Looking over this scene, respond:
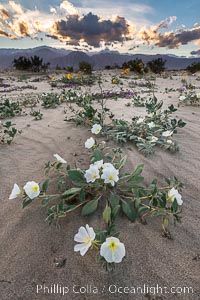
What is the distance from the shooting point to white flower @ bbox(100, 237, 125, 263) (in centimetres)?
120

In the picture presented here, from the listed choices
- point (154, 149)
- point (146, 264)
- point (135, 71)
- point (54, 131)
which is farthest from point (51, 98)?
point (135, 71)

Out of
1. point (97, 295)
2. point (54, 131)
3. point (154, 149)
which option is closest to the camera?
point (97, 295)

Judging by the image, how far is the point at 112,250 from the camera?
1209 millimetres

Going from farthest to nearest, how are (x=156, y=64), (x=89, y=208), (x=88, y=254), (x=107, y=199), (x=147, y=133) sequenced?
1. (x=156, y=64)
2. (x=147, y=133)
3. (x=107, y=199)
4. (x=89, y=208)
5. (x=88, y=254)

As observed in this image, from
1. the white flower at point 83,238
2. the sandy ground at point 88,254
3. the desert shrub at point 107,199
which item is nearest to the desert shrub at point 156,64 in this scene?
the sandy ground at point 88,254

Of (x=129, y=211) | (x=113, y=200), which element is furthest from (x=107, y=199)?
(x=129, y=211)

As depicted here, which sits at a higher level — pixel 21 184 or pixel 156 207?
pixel 156 207

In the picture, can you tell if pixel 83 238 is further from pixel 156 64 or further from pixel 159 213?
pixel 156 64

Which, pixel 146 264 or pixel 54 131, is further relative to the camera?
pixel 54 131

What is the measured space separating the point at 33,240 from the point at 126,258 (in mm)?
637

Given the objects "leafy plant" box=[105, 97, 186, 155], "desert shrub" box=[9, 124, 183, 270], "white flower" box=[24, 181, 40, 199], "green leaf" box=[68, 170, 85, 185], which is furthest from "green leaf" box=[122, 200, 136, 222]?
"leafy plant" box=[105, 97, 186, 155]

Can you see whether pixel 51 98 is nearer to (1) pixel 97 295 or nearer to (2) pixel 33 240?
(2) pixel 33 240

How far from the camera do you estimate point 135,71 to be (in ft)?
A: 64.0

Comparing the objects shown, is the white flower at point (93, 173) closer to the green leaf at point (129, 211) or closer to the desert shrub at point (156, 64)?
the green leaf at point (129, 211)
